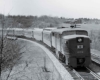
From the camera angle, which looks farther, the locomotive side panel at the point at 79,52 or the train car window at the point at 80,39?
the train car window at the point at 80,39

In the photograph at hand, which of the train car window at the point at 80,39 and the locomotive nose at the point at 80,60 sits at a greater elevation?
the train car window at the point at 80,39

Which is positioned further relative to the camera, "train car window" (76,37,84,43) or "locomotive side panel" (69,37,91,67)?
"train car window" (76,37,84,43)

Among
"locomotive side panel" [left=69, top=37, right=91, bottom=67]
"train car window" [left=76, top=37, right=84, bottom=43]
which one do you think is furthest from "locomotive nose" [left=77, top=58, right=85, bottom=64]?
"train car window" [left=76, top=37, right=84, bottom=43]

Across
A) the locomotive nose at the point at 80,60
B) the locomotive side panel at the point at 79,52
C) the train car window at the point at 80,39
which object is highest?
the train car window at the point at 80,39

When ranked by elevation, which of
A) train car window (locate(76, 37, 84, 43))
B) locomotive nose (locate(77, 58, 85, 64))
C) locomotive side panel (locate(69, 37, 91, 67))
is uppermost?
train car window (locate(76, 37, 84, 43))

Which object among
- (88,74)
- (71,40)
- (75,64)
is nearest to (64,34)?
(71,40)

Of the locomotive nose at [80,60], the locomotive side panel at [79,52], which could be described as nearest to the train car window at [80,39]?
the locomotive side panel at [79,52]

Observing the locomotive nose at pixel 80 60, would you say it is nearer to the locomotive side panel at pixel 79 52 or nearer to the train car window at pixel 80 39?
the locomotive side panel at pixel 79 52

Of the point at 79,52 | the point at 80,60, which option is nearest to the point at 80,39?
the point at 79,52

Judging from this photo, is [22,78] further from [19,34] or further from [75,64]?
[19,34]

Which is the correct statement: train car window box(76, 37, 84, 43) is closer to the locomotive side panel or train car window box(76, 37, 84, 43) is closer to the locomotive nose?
the locomotive side panel

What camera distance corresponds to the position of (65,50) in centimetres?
1473

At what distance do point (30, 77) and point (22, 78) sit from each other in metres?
0.50

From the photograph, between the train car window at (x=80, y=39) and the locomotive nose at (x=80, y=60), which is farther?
the train car window at (x=80, y=39)
